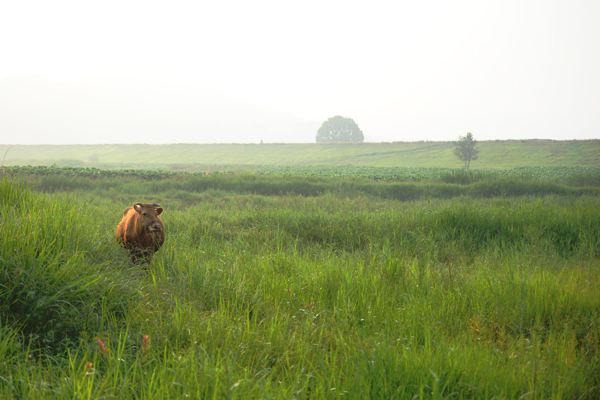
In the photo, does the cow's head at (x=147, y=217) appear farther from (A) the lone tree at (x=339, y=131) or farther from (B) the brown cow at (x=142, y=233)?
(A) the lone tree at (x=339, y=131)

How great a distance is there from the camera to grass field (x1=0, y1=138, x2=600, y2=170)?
1974 inches

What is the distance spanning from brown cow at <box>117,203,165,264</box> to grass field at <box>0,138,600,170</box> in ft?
137

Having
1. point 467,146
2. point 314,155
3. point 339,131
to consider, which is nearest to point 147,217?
point 467,146

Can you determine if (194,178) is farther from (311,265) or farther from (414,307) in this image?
(414,307)

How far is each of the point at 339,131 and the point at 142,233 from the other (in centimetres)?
10007

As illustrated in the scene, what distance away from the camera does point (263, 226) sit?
884 centimetres

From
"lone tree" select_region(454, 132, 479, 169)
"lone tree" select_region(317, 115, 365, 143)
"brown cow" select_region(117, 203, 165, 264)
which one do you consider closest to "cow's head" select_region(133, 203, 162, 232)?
"brown cow" select_region(117, 203, 165, 264)

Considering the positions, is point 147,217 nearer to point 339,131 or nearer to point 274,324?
point 274,324

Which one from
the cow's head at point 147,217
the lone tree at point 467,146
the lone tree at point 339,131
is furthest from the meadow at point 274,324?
the lone tree at point 339,131

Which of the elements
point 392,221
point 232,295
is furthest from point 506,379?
point 392,221

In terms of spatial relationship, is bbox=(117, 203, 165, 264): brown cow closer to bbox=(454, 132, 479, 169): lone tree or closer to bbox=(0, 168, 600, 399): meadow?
bbox=(0, 168, 600, 399): meadow

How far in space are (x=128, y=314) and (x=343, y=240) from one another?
5.33 m

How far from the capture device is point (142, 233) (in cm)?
507

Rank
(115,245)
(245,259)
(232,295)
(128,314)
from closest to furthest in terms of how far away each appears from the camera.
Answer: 1. (128,314)
2. (232,295)
3. (115,245)
4. (245,259)
